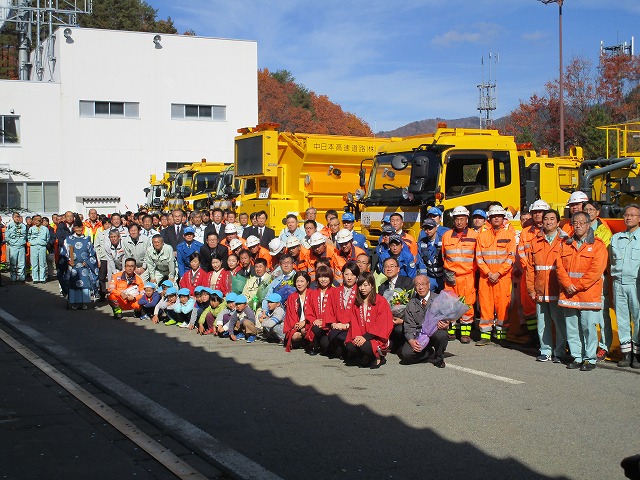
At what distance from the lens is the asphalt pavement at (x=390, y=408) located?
608 cm

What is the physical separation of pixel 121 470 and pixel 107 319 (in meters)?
8.85

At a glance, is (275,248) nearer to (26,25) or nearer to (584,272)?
(584,272)

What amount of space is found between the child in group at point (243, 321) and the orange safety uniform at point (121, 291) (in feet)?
10.1

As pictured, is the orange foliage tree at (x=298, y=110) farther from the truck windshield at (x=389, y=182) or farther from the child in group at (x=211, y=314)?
the child in group at (x=211, y=314)

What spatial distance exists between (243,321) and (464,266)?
136 inches

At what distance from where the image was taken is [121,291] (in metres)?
14.5

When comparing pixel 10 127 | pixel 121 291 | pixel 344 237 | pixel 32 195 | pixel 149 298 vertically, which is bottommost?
pixel 149 298

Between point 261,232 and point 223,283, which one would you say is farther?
point 261,232

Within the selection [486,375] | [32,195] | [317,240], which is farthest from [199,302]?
[32,195]

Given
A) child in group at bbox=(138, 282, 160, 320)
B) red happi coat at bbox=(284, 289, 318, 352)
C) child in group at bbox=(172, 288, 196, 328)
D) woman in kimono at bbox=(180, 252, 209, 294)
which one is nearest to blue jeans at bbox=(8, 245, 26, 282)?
child in group at bbox=(138, 282, 160, 320)

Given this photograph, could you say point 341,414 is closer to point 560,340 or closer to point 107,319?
point 560,340

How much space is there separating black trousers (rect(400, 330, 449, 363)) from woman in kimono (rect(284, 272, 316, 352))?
60.1 inches

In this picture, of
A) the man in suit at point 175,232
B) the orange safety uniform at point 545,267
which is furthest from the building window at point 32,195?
the orange safety uniform at point 545,267

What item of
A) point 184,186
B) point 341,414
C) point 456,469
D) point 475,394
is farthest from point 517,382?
point 184,186
